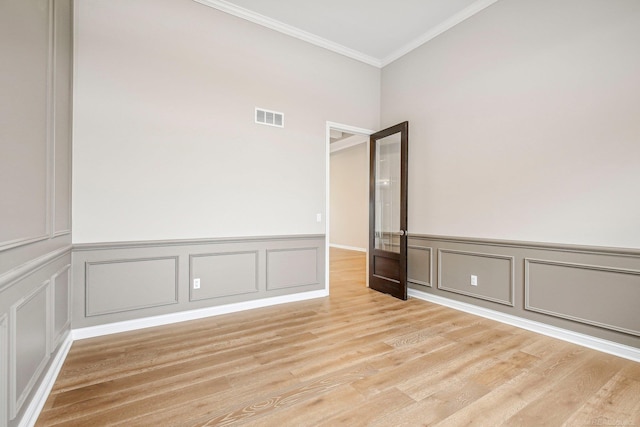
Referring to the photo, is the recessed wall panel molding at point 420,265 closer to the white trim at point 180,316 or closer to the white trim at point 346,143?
the white trim at point 180,316

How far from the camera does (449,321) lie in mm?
3240

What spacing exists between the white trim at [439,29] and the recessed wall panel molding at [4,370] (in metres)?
4.77

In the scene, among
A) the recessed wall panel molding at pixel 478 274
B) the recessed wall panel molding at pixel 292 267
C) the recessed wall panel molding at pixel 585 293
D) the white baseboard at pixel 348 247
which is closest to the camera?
the recessed wall panel molding at pixel 585 293

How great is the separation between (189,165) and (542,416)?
3.54 m

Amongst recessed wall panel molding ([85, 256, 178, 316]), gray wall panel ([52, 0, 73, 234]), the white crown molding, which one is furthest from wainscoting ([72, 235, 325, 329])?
the white crown molding

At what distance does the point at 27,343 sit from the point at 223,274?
74.2 inches

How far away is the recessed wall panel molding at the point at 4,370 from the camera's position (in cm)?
128

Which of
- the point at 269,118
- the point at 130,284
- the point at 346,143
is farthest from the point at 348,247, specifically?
the point at 130,284

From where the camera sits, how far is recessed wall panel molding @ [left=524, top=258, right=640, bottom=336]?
2.41 metres

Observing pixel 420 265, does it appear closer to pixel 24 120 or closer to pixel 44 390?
pixel 44 390

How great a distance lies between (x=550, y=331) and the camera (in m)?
2.85

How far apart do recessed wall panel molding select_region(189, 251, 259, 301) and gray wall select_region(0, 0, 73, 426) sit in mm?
1134

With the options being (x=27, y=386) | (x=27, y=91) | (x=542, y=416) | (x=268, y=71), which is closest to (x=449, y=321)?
(x=542, y=416)

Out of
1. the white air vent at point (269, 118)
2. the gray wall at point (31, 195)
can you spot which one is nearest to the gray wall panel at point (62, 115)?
the gray wall at point (31, 195)
